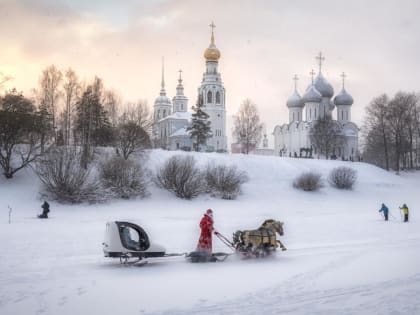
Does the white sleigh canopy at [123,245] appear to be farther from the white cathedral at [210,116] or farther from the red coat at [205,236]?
the white cathedral at [210,116]

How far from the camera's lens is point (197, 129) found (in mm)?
66625

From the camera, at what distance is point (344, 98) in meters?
85.3

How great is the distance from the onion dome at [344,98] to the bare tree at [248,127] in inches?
651

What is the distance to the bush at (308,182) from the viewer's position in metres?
47.4

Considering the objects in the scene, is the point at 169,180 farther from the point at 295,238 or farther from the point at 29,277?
the point at 29,277

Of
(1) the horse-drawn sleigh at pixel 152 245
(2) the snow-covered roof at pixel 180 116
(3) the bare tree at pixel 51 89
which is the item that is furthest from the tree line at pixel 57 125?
(2) the snow-covered roof at pixel 180 116

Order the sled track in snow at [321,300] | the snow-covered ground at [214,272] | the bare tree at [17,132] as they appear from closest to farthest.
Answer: the sled track in snow at [321,300]
the snow-covered ground at [214,272]
the bare tree at [17,132]

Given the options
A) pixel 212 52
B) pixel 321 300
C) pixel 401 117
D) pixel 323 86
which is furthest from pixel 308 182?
pixel 212 52

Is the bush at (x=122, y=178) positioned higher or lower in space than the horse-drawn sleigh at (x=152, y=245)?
higher

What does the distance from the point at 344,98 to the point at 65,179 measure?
6050 centimetres

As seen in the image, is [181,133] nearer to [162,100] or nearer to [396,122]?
[162,100]

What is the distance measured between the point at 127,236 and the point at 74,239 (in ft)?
19.1

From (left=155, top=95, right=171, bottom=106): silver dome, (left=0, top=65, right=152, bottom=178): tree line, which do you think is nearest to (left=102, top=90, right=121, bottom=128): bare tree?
(left=0, top=65, right=152, bottom=178): tree line

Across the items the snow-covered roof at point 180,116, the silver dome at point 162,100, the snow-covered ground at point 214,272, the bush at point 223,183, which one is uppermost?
the silver dome at point 162,100
